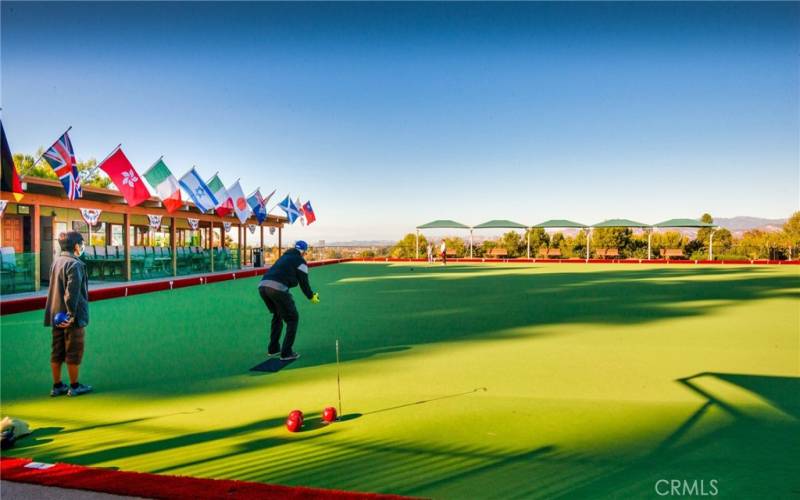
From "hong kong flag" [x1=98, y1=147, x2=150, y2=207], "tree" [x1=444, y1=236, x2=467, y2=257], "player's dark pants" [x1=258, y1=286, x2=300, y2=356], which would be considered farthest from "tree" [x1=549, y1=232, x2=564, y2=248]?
"player's dark pants" [x1=258, y1=286, x2=300, y2=356]

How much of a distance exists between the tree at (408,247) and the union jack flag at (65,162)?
102 feet

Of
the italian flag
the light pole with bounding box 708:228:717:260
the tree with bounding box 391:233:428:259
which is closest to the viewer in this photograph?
the italian flag

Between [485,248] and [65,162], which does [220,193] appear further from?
[485,248]

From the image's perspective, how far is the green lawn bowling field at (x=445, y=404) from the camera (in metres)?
3.24

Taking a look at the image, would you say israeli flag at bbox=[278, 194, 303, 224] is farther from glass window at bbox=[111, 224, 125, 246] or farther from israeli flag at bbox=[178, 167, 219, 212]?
israeli flag at bbox=[178, 167, 219, 212]

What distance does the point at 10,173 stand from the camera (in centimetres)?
1192

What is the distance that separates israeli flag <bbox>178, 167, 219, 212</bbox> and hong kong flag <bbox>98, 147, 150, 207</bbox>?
276 centimetres

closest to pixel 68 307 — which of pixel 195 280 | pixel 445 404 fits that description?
pixel 445 404

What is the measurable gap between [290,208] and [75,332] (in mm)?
26956

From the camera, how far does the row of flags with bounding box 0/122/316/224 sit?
12.5m

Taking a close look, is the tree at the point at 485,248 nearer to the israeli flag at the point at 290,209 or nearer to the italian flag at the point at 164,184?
the israeli flag at the point at 290,209

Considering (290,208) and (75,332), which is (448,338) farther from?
(290,208)

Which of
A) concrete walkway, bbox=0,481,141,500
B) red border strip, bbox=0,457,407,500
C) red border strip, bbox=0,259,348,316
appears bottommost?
concrete walkway, bbox=0,481,141,500

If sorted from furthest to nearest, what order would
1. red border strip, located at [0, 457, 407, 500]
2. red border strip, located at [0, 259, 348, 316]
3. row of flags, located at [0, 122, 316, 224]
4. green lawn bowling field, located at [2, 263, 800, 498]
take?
row of flags, located at [0, 122, 316, 224] → red border strip, located at [0, 259, 348, 316] → green lawn bowling field, located at [2, 263, 800, 498] → red border strip, located at [0, 457, 407, 500]
